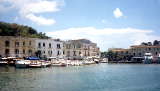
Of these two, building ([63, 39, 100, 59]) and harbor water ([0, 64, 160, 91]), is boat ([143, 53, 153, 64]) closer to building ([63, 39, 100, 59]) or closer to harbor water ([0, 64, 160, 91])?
building ([63, 39, 100, 59])

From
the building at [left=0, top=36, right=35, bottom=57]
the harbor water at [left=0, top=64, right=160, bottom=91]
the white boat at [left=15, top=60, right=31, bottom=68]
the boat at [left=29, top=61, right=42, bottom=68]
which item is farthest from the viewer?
the building at [left=0, top=36, right=35, bottom=57]

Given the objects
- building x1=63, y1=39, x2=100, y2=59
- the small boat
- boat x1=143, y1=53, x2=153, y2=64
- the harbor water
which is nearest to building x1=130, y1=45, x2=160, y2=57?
boat x1=143, y1=53, x2=153, y2=64

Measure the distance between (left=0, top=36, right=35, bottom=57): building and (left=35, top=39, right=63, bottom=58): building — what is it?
6.73 feet

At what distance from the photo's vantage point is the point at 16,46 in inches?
3073

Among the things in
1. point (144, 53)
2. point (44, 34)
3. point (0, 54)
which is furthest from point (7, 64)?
point (144, 53)

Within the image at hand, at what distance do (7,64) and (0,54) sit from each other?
6697 mm

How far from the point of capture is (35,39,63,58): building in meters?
82.2

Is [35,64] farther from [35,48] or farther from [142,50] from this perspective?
[142,50]

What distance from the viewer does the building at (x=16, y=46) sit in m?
76.5

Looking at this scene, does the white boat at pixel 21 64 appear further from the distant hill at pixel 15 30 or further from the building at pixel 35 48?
the distant hill at pixel 15 30

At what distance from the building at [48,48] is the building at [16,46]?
6.73 feet

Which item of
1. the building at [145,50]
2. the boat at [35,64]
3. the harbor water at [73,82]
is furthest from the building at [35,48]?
the building at [145,50]

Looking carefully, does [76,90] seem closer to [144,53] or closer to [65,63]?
[65,63]

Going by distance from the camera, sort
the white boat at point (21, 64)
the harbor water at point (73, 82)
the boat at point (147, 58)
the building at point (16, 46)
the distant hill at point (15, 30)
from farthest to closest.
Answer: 1. the boat at point (147, 58)
2. the distant hill at point (15, 30)
3. the building at point (16, 46)
4. the white boat at point (21, 64)
5. the harbor water at point (73, 82)
